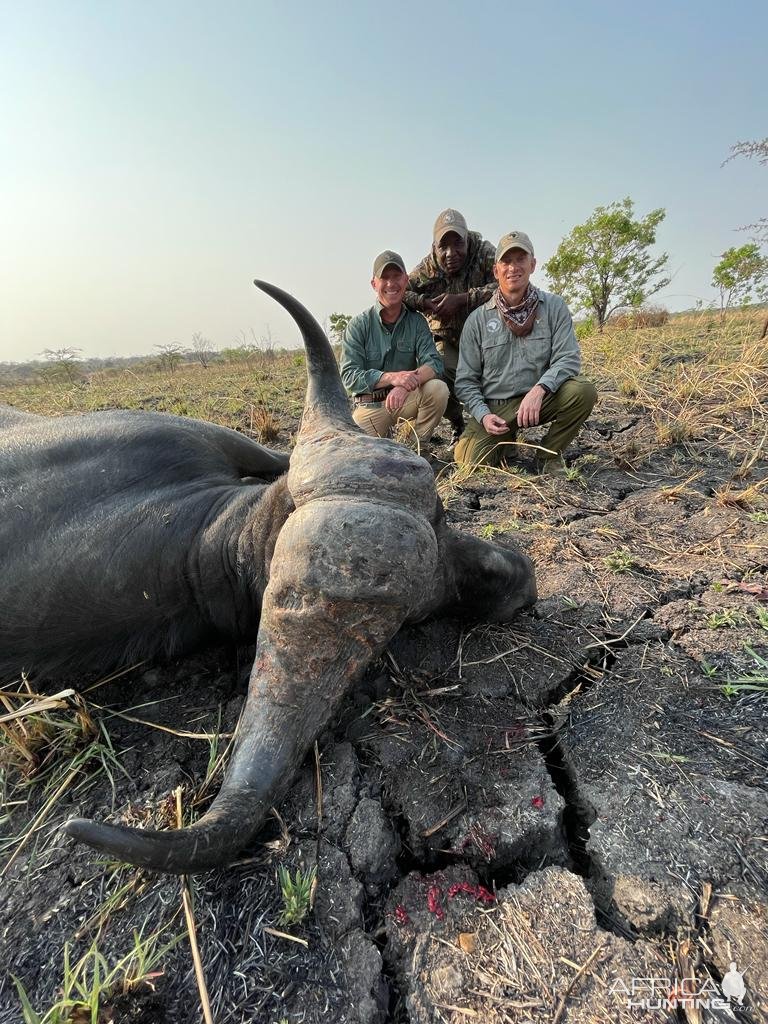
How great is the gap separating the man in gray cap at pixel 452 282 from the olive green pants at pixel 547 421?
1057 millimetres

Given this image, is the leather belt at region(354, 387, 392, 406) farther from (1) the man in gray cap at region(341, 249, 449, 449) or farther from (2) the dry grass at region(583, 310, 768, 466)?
(2) the dry grass at region(583, 310, 768, 466)

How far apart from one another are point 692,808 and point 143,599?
80.7 inches

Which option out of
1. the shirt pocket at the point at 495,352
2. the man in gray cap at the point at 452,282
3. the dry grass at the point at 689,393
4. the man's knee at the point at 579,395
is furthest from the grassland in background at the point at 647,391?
the man in gray cap at the point at 452,282

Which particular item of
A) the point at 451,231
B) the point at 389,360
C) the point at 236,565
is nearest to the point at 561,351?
the point at 389,360

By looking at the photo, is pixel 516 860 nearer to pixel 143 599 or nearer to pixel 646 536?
pixel 143 599

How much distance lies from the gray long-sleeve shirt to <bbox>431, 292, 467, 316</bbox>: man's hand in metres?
0.96

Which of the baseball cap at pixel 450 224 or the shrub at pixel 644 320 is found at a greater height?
the baseball cap at pixel 450 224

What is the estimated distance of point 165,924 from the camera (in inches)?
55.5

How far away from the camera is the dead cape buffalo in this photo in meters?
1.45

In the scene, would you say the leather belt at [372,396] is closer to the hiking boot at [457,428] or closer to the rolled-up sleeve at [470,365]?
the rolled-up sleeve at [470,365]

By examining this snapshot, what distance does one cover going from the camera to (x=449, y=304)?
18.1 ft

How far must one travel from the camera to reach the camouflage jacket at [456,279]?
565 cm

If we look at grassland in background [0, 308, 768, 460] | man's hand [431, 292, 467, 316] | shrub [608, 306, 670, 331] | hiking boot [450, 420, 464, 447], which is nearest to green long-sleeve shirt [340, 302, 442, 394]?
man's hand [431, 292, 467, 316]

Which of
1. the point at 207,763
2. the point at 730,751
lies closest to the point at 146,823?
the point at 207,763
